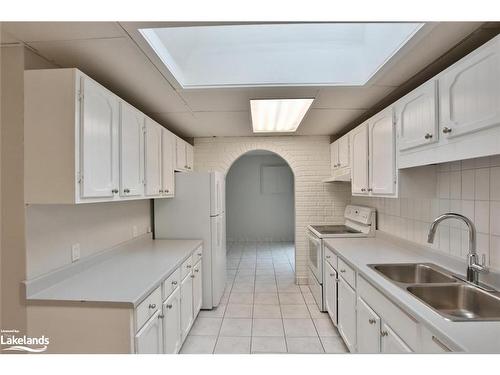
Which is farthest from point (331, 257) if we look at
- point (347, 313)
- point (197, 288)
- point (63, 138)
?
point (63, 138)

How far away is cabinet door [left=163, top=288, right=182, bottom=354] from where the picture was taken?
1.92m

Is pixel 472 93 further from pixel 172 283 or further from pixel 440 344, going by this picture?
pixel 172 283

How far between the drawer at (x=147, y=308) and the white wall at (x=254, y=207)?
561 centimetres

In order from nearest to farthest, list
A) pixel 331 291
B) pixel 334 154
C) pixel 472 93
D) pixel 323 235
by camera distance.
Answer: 1. pixel 472 93
2. pixel 331 291
3. pixel 323 235
4. pixel 334 154

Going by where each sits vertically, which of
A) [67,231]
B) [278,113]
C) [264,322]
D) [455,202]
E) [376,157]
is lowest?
[264,322]

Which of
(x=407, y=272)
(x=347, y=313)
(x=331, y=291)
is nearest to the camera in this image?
(x=407, y=272)

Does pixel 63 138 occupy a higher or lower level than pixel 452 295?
higher

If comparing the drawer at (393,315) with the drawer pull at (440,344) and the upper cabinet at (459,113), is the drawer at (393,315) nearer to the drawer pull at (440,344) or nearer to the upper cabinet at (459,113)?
the drawer pull at (440,344)

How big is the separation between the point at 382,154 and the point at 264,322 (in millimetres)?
2065

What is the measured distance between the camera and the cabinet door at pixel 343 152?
3.29 metres

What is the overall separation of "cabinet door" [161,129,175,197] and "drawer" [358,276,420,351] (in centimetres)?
211

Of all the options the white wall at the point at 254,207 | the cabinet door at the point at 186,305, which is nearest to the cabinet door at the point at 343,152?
the cabinet door at the point at 186,305

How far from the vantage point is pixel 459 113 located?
55.6 inches

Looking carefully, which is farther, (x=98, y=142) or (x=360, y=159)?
(x=360, y=159)
